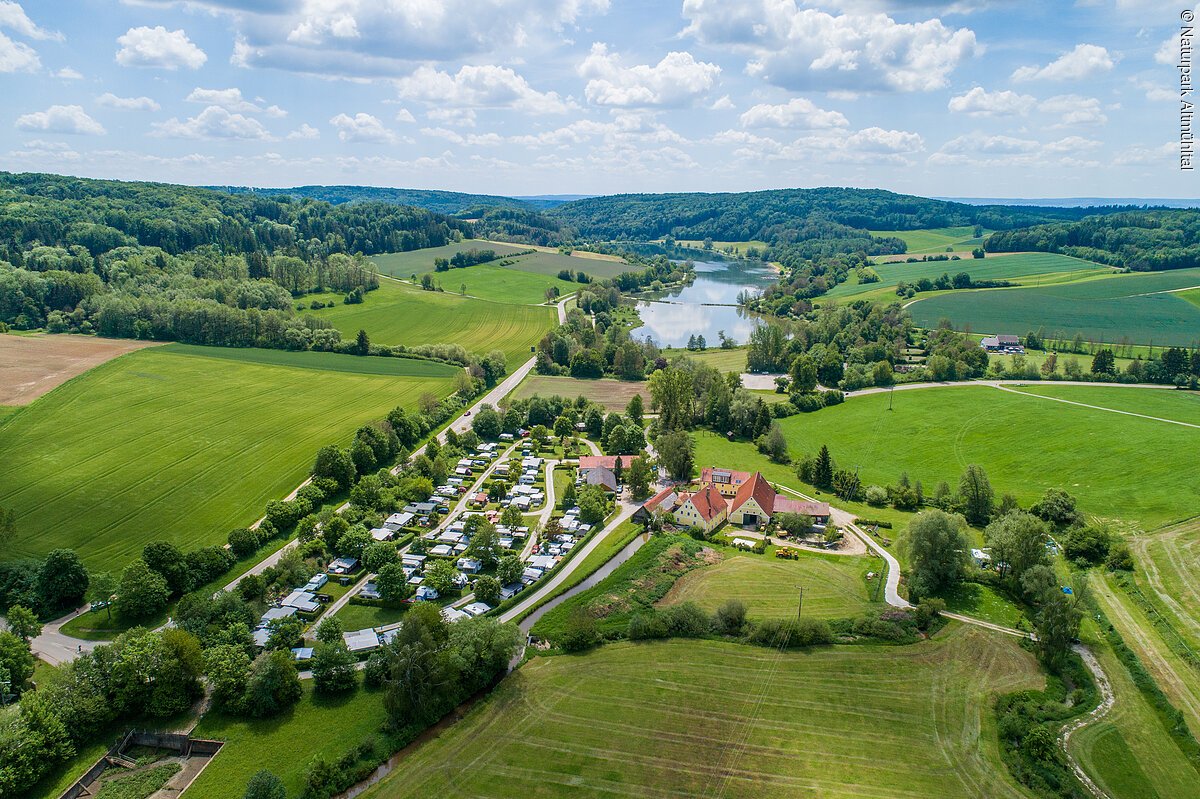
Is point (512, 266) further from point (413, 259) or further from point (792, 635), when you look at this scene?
point (792, 635)

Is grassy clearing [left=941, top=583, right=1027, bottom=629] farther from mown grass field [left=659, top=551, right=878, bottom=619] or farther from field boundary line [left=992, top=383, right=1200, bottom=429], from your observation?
field boundary line [left=992, top=383, right=1200, bottom=429]

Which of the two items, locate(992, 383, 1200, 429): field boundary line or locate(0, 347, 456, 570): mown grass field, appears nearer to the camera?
locate(0, 347, 456, 570): mown grass field

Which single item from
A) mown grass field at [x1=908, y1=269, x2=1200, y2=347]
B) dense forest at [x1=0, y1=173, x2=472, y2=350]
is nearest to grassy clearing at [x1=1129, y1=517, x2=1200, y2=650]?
mown grass field at [x1=908, y1=269, x2=1200, y2=347]

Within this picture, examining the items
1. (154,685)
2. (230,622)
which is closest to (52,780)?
(154,685)

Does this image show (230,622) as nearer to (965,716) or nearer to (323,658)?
(323,658)

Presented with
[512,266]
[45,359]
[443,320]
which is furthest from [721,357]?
[512,266]

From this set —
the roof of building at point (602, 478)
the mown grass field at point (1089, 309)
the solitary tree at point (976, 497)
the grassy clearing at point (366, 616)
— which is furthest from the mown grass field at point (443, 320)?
the mown grass field at point (1089, 309)

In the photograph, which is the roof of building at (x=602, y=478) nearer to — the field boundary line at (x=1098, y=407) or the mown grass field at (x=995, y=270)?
the field boundary line at (x=1098, y=407)
